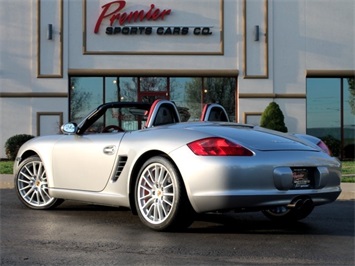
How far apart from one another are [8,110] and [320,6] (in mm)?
10985

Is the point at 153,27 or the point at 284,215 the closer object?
the point at 284,215

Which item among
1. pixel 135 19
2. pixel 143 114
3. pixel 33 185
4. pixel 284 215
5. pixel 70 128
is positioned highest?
pixel 135 19

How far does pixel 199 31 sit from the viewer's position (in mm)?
19188

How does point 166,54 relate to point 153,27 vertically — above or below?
below

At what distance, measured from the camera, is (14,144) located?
18188 millimetres

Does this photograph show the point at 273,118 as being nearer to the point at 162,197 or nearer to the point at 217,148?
the point at 162,197

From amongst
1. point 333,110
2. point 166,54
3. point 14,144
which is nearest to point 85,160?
point 14,144

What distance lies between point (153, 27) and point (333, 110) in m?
6.91

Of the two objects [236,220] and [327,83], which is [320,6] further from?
[236,220]

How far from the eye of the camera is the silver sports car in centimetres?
495

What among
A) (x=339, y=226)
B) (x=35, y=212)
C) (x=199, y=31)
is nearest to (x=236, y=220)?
(x=339, y=226)

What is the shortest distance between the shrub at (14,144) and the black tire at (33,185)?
37.3 feet

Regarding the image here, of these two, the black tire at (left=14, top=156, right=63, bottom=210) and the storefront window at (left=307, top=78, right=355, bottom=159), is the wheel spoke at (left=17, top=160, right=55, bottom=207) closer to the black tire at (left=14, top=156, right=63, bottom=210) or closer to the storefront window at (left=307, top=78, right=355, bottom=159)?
the black tire at (left=14, top=156, right=63, bottom=210)

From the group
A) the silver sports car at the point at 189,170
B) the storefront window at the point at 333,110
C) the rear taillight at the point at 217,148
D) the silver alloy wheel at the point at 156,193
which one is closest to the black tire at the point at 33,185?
the silver sports car at the point at 189,170
